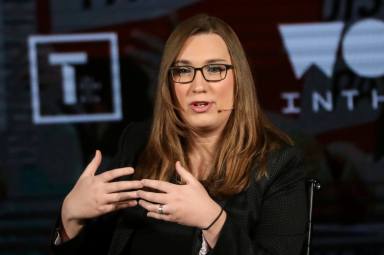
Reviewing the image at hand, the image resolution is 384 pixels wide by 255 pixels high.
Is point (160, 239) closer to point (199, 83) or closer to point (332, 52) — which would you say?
point (199, 83)

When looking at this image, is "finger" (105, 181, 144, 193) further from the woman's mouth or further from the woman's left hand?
the woman's mouth

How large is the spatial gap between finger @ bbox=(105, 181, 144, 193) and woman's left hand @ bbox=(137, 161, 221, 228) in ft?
0.20

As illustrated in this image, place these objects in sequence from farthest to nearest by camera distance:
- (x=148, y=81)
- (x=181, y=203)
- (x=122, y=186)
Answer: (x=148, y=81)
(x=122, y=186)
(x=181, y=203)

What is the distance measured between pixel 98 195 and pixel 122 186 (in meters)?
0.08

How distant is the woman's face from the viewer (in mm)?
2436

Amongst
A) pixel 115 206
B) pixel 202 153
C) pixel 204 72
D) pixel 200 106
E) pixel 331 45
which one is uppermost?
pixel 331 45

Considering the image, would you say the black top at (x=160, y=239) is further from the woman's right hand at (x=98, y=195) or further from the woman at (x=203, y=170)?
the woman's right hand at (x=98, y=195)

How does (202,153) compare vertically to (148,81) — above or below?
below

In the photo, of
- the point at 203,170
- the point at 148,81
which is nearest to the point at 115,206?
the point at 203,170

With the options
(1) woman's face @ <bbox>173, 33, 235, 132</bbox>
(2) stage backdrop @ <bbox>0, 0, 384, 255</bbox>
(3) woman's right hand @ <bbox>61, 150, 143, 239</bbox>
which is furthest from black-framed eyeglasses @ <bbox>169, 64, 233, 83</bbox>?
(2) stage backdrop @ <bbox>0, 0, 384, 255</bbox>

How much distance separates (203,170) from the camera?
8.48 ft

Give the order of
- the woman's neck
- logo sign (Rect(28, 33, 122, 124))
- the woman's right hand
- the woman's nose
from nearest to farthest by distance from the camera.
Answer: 1. the woman's right hand
2. the woman's nose
3. the woman's neck
4. logo sign (Rect(28, 33, 122, 124))

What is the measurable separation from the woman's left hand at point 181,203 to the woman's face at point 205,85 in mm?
319

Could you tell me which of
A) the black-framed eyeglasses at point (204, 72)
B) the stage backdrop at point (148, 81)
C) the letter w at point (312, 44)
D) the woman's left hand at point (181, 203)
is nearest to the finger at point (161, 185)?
the woman's left hand at point (181, 203)
